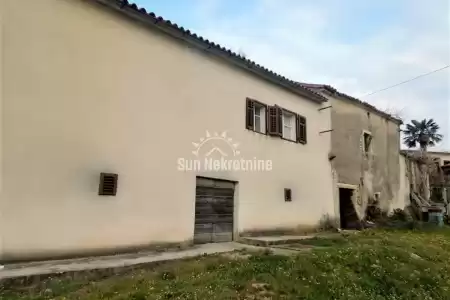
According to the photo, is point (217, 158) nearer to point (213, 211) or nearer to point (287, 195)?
point (213, 211)

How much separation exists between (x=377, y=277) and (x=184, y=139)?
507 cm

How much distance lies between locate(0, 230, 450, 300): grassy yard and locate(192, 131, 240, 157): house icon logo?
115 inches

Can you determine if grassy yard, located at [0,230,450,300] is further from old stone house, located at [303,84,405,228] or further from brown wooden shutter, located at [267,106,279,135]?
old stone house, located at [303,84,405,228]

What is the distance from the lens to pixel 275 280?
530 centimetres

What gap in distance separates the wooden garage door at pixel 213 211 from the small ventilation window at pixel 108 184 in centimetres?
243

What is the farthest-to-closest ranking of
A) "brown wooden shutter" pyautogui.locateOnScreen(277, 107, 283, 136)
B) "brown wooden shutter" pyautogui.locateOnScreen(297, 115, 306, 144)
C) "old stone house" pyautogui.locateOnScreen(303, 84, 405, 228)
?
1. "old stone house" pyautogui.locateOnScreen(303, 84, 405, 228)
2. "brown wooden shutter" pyautogui.locateOnScreen(297, 115, 306, 144)
3. "brown wooden shutter" pyautogui.locateOnScreen(277, 107, 283, 136)

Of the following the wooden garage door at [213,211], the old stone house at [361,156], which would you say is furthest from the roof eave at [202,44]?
the wooden garage door at [213,211]

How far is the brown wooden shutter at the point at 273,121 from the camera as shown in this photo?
1148cm

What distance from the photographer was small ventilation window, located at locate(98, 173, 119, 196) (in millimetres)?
7025

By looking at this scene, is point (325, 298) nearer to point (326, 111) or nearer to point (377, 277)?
point (377, 277)

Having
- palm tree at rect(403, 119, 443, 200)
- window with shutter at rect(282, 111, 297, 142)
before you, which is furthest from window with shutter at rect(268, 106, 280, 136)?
palm tree at rect(403, 119, 443, 200)

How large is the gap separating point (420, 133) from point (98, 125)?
37400mm

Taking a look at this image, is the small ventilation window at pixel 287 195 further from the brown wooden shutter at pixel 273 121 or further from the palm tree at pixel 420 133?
the palm tree at pixel 420 133

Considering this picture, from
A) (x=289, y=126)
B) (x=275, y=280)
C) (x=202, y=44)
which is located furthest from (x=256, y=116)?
(x=275, y=280)
